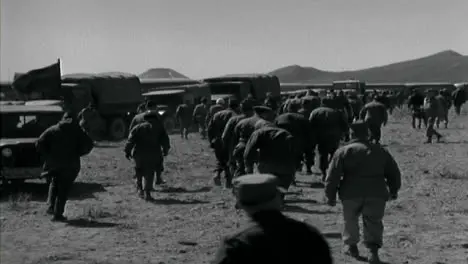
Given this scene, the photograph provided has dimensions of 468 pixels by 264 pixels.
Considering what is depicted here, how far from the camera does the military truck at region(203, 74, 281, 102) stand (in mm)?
35969

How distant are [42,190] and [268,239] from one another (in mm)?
11734

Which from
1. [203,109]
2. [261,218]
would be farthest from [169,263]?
[203,109]

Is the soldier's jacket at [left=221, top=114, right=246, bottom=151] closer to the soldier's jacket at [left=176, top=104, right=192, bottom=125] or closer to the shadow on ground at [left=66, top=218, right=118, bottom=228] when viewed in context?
the shadow on ground at [left=66, top=218, right=118, bottom=228]

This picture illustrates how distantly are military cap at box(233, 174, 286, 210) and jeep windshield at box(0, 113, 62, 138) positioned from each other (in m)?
11.1

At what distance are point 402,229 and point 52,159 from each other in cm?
499

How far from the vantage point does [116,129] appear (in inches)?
1161

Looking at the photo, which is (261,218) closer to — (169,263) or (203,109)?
(169,263)

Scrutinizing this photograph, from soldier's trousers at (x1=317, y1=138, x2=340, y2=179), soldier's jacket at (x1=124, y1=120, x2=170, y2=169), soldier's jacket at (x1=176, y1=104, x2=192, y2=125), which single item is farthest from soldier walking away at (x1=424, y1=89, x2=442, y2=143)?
soldier's jacket at (x1=124, y1=120, x2=170, y2=169)

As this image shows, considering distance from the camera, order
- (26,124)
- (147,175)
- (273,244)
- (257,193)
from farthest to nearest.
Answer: (26,124)
(147,175)
(257,193)
(273,244)

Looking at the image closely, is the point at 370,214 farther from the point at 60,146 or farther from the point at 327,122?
the point at 327,122

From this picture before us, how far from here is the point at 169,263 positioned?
8.63 meters

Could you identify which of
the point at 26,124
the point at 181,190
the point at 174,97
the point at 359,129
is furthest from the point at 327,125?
the point at 174,97

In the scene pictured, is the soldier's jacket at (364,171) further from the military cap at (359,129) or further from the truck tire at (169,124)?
the truck tire at (169,124)

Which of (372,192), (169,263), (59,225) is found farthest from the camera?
(59,225)
